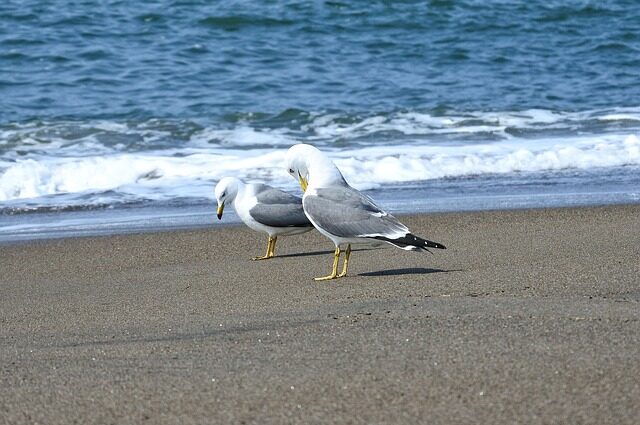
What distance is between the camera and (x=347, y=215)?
610 cm

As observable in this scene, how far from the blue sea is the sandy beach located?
1809mm

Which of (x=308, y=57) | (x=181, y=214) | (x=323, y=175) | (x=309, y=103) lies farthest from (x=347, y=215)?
(x=308, y=57)

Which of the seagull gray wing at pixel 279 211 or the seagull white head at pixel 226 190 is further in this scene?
the seagull white head at pixel 226 190

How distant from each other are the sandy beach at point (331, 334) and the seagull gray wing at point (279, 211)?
0.77ft

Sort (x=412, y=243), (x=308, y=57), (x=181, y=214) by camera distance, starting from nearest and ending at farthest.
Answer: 1. (x=412, y=243)
2. (x=181, y=214)
3. (x=308, y=57)

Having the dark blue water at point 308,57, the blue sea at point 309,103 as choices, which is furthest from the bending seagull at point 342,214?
the dark blue water at point 308,57

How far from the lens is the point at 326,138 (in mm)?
12703

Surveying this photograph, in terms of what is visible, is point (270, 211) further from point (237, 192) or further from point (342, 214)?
point (342, 214)

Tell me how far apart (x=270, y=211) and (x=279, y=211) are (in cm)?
6

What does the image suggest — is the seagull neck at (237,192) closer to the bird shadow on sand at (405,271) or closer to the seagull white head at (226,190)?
the seagull white head at (226,190)

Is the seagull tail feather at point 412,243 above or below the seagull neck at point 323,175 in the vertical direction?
below

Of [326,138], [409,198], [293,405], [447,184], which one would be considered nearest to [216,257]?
[409,198]

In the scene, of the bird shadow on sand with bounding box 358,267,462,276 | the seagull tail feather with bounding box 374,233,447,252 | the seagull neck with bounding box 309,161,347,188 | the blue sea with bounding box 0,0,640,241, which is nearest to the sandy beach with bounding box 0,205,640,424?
the bird shadow on sand with bounding box 358,267,462,276

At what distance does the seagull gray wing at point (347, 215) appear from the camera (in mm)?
5977
